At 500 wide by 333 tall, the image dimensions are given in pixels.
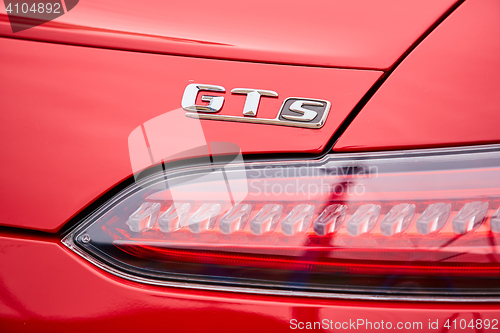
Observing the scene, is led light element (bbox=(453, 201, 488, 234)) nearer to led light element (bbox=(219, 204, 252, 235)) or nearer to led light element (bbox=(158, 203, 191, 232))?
led light element (bbox=(219, 204, 252, 235))

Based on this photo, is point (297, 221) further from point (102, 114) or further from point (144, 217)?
point (102, 114)

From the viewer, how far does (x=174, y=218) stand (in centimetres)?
70

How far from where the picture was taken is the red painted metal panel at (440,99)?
67 centimetres

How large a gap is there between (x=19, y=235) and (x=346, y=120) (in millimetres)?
709

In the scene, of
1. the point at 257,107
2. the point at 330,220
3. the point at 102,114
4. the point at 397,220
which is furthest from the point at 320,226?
the point at 102,114

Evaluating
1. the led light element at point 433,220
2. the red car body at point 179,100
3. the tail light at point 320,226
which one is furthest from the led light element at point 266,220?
the led light element at point 433,220

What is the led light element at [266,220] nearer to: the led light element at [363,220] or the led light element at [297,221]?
the led light element at [297,221]

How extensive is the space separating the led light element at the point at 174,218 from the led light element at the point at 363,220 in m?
0.31

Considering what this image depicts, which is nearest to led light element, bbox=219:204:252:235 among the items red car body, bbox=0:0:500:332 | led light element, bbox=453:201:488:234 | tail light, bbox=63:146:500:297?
tail light, bbox=63:146:500:297

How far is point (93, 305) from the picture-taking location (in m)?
0.72

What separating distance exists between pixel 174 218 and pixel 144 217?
0.06 meters

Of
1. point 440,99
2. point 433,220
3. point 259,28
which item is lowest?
point 433,220

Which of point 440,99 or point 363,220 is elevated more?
point 440,99

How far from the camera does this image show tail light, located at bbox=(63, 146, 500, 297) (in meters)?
0.65
